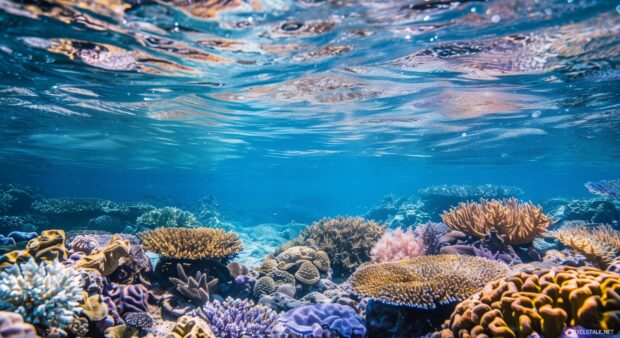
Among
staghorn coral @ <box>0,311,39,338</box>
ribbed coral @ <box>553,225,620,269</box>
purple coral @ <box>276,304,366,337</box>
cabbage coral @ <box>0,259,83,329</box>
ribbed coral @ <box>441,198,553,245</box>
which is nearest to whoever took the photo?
staghorn coral @ <box>0,311,39,338</box>

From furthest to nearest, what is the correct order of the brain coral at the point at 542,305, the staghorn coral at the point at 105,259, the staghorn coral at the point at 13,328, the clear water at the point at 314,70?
the clear water at the point at 314,70, the staghorn coral at the point at 105,259, the brain coral at the point at 542,305, the staghorn coral at the point at 13,328

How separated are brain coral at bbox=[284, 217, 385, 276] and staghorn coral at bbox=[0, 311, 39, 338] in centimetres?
811

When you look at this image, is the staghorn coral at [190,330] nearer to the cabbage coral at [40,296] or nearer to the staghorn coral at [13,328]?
the cabbage coral at [40,296]

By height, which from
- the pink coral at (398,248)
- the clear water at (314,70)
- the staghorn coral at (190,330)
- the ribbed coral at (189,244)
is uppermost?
the clear water at (314,70)

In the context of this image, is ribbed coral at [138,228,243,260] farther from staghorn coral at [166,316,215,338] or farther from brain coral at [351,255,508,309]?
brain coral at [351,255,508,309]

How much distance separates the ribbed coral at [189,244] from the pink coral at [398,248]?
3939 millimetres

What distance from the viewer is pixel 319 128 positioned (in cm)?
2417

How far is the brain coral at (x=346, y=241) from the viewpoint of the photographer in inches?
396

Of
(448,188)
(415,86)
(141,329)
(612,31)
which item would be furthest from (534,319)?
(448,188)

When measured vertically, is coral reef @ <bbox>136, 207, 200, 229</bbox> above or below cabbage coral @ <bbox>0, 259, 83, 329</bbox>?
below

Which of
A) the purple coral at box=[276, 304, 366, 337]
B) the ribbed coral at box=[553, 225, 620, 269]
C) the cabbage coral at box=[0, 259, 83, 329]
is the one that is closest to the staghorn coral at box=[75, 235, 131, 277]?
the cabbage coral at box=[0, 259, 83, 329]

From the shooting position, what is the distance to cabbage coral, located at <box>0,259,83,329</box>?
3334 mm

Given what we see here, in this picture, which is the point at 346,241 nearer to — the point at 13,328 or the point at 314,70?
the point at 314,70

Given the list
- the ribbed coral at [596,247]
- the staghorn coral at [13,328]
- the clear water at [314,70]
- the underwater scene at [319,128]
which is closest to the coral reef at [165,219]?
the underwater scene at [319,128]
